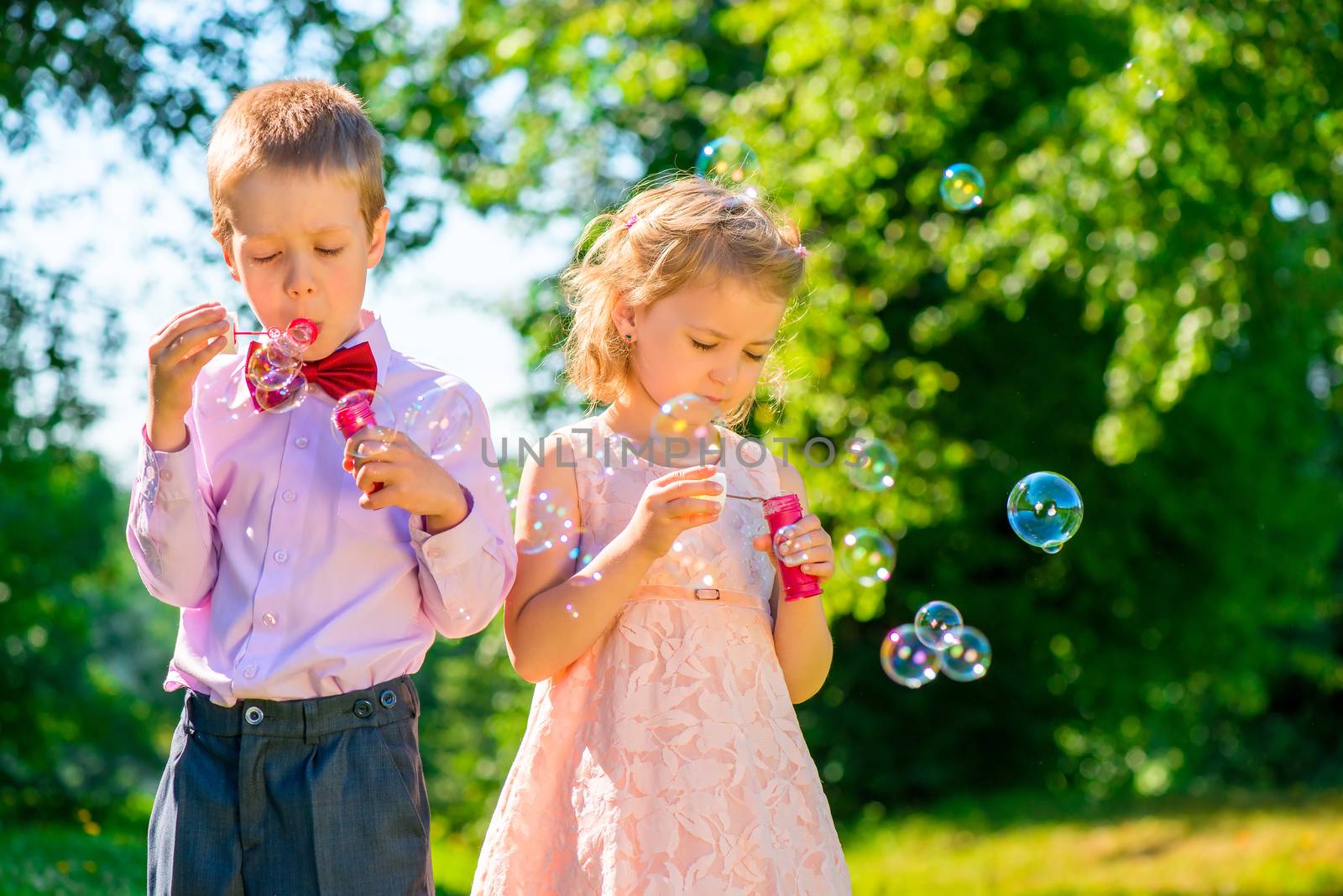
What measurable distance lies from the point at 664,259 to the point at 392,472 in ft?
2.70

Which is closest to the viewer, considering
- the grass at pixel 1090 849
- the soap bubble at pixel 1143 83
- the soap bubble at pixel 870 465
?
the soap bubble at pixel 870 465

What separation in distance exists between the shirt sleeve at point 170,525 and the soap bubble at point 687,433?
2.67 ft

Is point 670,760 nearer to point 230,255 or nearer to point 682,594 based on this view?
point 682,594

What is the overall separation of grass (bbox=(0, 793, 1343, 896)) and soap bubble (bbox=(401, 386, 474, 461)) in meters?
4.13

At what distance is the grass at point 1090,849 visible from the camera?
7910 millimetres

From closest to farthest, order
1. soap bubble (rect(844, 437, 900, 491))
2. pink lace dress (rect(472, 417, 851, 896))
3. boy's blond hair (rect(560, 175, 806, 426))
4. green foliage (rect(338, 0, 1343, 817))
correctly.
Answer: pink lace dress (rect(472, 417, 851, 896)), boy's blond hair (rect(560, 175, 806, 426)), soap bubble (rect(844, 437, 900, 491)), green foliage (rect(338, 0, 1343, 817))

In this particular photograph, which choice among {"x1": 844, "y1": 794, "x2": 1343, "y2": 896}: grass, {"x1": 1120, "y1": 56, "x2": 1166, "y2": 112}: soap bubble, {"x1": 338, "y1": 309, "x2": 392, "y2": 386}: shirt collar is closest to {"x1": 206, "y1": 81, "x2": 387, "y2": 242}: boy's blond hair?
{"x1": 338, "y1": 309, "x2": 392, "y2": 386}: shirt collar

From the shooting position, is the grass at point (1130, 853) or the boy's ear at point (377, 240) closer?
the boy's ear at point (377, 240)

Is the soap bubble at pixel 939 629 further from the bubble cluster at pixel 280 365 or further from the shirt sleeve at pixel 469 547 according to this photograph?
the bubble cluster at pixel 280 365

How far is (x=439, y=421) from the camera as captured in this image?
Answer: 2334 mm

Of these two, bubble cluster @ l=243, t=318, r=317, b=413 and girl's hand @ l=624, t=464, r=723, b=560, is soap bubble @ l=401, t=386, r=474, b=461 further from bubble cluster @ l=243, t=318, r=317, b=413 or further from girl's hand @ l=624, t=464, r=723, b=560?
girl's hand @ l=624, t=464, r=723, b=560

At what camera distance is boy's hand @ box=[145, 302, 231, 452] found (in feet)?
6.88

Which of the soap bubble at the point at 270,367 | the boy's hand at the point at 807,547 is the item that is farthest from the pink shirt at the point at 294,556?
the boy's hand at the point at 807,547

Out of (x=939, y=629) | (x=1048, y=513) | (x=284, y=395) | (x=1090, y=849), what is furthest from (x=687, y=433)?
(x=1090, y=849)
